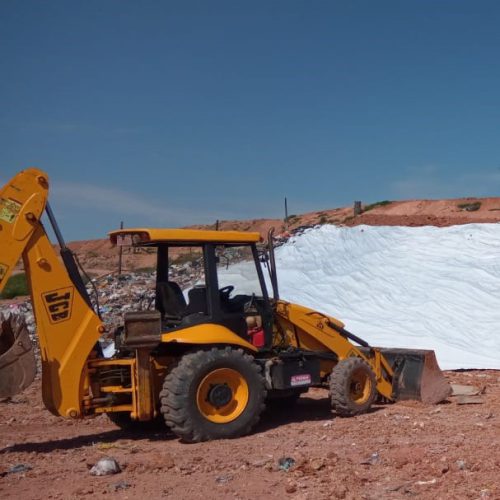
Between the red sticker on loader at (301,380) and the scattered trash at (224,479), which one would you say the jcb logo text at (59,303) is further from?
the red sticker on loader at (301,380)

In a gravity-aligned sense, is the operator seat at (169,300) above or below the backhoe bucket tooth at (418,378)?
above

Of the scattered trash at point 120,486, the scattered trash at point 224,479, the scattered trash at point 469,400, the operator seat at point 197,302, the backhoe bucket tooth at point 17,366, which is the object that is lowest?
the scattered trash at point 469,400

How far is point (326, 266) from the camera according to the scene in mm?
16250

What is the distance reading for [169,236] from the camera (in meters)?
6.93

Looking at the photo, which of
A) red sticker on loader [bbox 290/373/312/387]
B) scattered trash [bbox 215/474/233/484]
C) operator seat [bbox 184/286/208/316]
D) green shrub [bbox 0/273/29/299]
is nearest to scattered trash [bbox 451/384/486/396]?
red sticker on loader [bbox 290/373/312/387]

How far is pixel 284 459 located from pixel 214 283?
2075 mm

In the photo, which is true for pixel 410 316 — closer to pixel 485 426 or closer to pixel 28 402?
pixel 485 426

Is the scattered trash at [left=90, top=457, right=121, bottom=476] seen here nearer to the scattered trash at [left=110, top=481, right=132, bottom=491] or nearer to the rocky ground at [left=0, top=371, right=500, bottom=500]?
the rocky ground at [left=0, top=371, right=500, bottom=500]

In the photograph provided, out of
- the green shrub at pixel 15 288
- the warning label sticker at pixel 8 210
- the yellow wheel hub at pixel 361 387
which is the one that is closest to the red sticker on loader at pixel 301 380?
the yellow wheel hub at pixel 361 387

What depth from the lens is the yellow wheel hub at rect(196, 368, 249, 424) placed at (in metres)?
6.70

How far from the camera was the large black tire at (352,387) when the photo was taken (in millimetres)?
7750

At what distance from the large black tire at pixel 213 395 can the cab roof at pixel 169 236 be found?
3.78 feet

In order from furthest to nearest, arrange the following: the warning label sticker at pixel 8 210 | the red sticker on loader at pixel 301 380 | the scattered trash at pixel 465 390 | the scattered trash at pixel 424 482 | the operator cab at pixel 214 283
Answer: the scattered trash at pixel 465 390 → the red sticker on loader at pixel 301 380 → the operator cab at pixel 214 283 → the warning label sticker at pixel 8 210 → the scattered trash at pixel 424 482

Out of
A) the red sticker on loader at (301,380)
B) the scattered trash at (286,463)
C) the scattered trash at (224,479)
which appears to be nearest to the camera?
the scattered trash at (224,479)
